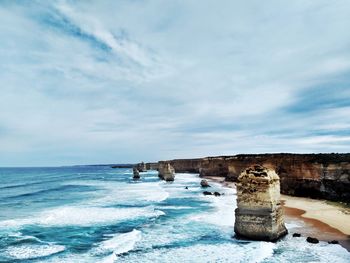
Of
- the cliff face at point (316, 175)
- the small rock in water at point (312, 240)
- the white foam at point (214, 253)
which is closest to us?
the white foam at point (214, 253)

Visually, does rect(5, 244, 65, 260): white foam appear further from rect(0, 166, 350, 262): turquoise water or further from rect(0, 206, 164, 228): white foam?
rect(0, 206, 164, 228): white foam

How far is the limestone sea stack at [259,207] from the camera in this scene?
64.3 feet

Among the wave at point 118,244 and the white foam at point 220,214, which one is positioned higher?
the white foam at point 220,214

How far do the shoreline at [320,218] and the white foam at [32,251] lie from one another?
1295 cm

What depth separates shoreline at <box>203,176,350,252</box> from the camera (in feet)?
70.0

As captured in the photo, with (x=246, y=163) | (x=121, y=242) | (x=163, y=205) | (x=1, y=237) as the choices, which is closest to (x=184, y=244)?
(x=121, y=242)

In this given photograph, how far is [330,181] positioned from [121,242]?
79.7 feet

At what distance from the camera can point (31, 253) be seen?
19031 mm

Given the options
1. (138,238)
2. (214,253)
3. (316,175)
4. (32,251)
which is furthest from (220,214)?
(32,251)

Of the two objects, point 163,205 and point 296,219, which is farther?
point 163,205

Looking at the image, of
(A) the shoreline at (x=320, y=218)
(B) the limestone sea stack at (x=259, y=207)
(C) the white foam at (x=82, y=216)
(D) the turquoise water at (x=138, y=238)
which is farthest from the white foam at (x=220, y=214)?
(B) the limestone sea stack at (x=259, y=207)

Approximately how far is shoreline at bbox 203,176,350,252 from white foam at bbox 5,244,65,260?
1295 centimetres

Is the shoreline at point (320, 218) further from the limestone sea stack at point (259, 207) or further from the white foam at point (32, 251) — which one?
the white foam at point (32, 251)

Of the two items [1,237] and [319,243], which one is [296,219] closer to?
[319,243]
